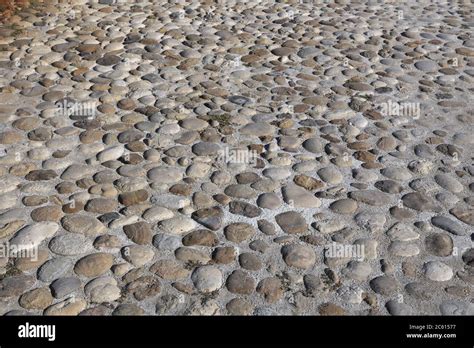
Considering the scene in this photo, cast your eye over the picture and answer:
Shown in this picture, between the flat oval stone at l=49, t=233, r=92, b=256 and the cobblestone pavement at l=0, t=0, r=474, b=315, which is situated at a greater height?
the flat oval stone at l=49, t=233, r=92, b=256

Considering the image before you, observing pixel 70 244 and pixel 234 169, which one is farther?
pixel 234 169

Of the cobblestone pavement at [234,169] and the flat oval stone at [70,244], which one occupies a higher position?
the flat oval stone at [70,244]

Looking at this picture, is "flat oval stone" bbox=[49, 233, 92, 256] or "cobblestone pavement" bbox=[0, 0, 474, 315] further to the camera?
"flat oval stone" bbox=[49, 233, 92, 256]

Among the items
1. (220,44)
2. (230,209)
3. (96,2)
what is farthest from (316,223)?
(96,2)

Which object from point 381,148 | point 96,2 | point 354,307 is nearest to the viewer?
point 354,307

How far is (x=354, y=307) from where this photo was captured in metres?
3.17

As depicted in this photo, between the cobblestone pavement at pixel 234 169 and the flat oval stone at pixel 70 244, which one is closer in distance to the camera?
the cobblestone pavement at pixel 234 169

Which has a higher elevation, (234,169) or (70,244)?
(70,244)

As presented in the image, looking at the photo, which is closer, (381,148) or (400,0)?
(381,148)
